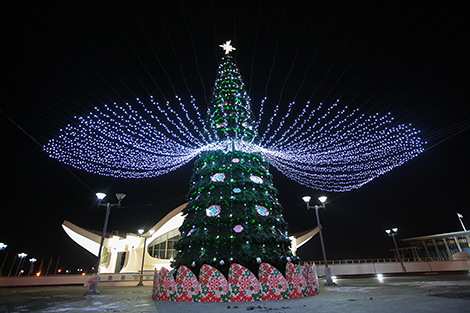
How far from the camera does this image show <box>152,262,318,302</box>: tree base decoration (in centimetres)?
602

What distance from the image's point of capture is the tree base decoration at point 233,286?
19.7 feet

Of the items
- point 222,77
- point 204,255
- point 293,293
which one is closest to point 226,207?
point 204,255

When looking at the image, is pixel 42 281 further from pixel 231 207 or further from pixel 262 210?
pixel 262 210

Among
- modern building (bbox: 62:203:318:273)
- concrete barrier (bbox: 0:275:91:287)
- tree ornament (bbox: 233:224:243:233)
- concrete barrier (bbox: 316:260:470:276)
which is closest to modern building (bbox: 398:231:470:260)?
concrete barrier (bbox: 316:260:470:276)

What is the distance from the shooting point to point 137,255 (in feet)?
85.8

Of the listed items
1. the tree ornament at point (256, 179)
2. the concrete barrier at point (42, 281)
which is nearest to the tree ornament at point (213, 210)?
the tree ornament at point (256, 179)

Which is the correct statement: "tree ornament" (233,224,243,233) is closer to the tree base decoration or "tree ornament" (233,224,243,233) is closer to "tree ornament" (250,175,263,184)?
the tree base decoration

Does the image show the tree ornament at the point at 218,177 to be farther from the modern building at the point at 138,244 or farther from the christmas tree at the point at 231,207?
the modern building at the point at 138,244

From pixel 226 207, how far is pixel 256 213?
0.98 meters

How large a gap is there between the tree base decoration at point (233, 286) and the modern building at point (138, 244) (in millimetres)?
19954

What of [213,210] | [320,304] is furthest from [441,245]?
[213,210]

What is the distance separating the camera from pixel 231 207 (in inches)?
298

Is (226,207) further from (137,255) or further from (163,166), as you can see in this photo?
(137,255)

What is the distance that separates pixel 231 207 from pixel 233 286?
7.44ft
